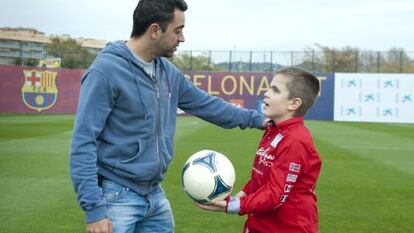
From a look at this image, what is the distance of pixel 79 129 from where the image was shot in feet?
10.0

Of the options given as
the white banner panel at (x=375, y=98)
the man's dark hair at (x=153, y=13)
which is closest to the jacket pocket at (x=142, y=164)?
the man's dark hair at (x=153, y=13)

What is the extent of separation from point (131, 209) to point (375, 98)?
31.6 metres

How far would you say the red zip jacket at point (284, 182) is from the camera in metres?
3.27

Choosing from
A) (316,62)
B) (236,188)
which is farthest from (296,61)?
(236,188)

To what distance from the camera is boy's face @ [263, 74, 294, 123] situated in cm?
348

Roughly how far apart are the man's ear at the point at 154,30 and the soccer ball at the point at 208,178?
85 cm

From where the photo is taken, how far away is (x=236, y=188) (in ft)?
29.1

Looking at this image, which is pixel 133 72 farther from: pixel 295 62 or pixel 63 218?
pixel 295 62

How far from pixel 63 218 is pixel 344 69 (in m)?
46.9

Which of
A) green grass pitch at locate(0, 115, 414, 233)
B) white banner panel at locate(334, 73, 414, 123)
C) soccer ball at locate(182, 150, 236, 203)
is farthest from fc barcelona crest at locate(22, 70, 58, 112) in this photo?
soccer ball at locate(182, 150, 236, 203)

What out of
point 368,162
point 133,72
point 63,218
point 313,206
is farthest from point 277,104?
point 368,162

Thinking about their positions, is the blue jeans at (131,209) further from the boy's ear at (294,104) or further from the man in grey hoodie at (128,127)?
the boy's ear at (294,104)

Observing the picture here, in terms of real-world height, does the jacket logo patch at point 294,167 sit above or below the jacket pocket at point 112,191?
above

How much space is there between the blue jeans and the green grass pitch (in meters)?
2.75
